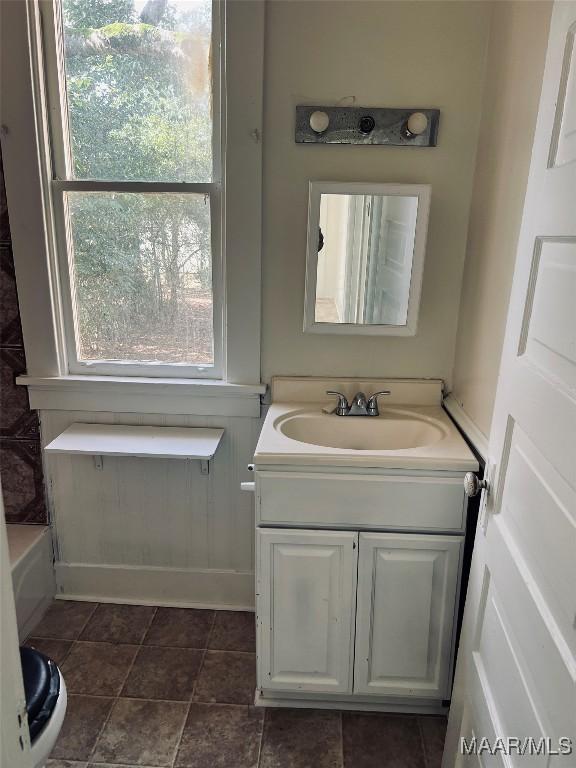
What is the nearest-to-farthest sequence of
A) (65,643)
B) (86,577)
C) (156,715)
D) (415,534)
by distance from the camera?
(415,534)
(156,715)
(65,643)
(86,577)

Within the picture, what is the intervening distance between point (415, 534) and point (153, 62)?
172 centimetres

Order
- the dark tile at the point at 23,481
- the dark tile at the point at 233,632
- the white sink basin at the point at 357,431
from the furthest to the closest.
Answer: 1. the dark tile at the point at 23,481
2. the dark tile at the point at 233,632
3. the white sink basin at the point at 357,431

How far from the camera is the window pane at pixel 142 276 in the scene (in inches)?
75.5

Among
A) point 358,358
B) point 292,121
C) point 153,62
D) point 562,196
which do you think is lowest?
point 358,358

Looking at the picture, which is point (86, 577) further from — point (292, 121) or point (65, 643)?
point (292, 121)

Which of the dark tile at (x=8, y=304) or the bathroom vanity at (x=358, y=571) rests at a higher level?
the dark tile at (x=8, y=304)

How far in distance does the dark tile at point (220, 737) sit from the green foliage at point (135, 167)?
1199mm

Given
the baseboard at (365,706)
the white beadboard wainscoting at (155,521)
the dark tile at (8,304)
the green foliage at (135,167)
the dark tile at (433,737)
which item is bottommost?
the dark tile at (433,737)

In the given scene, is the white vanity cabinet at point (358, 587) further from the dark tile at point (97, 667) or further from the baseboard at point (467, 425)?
the dark tile at point (97, 667)

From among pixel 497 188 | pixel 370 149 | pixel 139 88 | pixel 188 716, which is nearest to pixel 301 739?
pixel 188 716

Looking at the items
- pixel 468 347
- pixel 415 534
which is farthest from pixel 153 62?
pixel 415 534

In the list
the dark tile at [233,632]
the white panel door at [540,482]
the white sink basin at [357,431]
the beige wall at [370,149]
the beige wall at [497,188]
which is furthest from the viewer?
the dark tile at [233,632]

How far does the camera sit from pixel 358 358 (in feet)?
6.51

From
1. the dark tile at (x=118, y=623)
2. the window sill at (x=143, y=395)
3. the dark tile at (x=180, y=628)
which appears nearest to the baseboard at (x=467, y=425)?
the window sill at (x=143, y=395)
